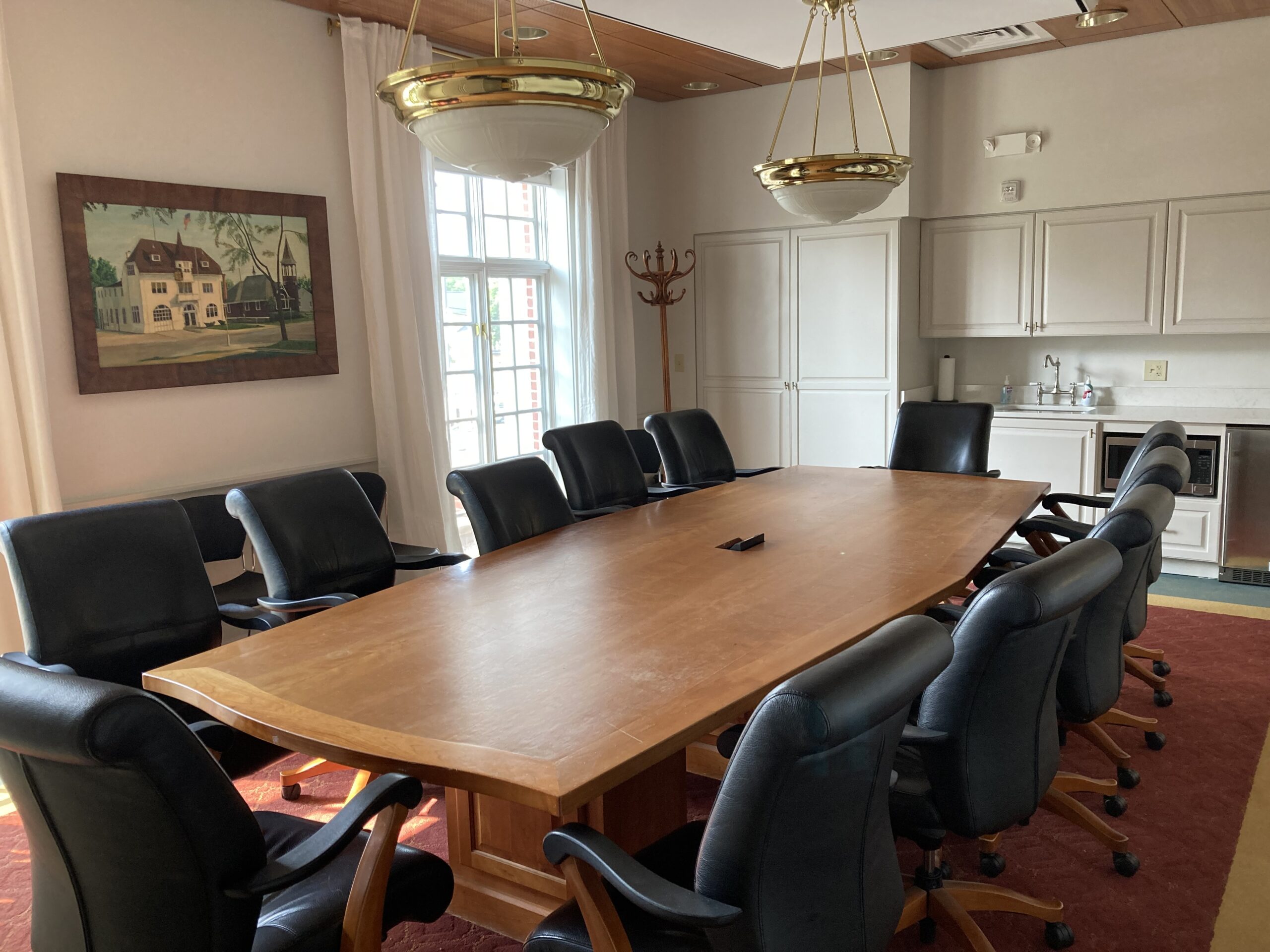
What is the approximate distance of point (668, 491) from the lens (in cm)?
469

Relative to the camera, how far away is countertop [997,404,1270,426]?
17.6 ft

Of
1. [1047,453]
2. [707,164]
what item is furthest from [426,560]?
[707,164]

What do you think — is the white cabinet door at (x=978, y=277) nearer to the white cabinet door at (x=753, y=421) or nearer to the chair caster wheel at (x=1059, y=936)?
the white cabinet door at (x=753, y=421)

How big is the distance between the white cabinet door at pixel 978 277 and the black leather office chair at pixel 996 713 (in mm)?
4289

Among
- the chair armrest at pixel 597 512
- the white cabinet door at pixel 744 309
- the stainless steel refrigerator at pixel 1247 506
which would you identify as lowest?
the stainless steel refrigerator at pixel 1247 506

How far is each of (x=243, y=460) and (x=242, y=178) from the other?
1.20 metres

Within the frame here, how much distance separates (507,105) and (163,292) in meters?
2.49

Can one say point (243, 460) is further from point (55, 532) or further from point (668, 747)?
point (668, 747)

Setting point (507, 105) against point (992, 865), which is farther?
point (992, 865)

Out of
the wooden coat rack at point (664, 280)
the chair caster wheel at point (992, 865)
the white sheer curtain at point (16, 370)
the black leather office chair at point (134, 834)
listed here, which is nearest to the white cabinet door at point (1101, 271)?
the wooden coat rack at point (664, 280)

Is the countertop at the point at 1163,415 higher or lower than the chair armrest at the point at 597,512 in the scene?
higher

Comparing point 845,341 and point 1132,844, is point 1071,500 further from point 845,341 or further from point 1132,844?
point 845,341

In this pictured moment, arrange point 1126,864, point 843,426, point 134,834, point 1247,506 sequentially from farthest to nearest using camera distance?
point 843,426
point 1247,506
point 1126,864
point 134,834

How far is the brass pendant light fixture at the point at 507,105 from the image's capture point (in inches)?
80.4
